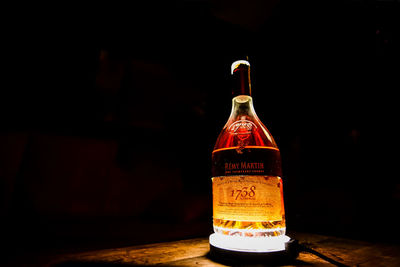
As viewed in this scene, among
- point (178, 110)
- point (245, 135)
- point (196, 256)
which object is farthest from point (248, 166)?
point (178, 110)

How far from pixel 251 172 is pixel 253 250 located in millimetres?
208

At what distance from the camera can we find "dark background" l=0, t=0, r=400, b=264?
4.49 feet

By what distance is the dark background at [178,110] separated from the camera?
1.37 m

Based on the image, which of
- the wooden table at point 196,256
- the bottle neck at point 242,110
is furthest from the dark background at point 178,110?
the bottle neck at point 242,110

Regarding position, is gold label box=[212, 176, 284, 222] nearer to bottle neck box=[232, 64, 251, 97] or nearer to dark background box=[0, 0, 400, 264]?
bottle neck box=[232, 64, 251, 97]

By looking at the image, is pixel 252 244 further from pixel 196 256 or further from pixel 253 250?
pixel 196 256

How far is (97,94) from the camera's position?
2018mm

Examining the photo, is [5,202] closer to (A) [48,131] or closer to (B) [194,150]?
(A) [48,131]

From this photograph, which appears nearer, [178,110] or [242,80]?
[242,80]

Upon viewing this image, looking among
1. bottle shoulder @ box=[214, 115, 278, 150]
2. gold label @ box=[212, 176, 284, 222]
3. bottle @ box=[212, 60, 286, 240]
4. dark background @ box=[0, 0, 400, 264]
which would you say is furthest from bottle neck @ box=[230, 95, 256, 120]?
dark background @ box=[0, 0, 400, 264]

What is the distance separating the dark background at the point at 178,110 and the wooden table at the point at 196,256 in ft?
1.48

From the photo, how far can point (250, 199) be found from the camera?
595mm

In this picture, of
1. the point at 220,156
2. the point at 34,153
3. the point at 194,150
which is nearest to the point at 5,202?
the point at 34,153

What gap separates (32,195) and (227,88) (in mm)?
1963
